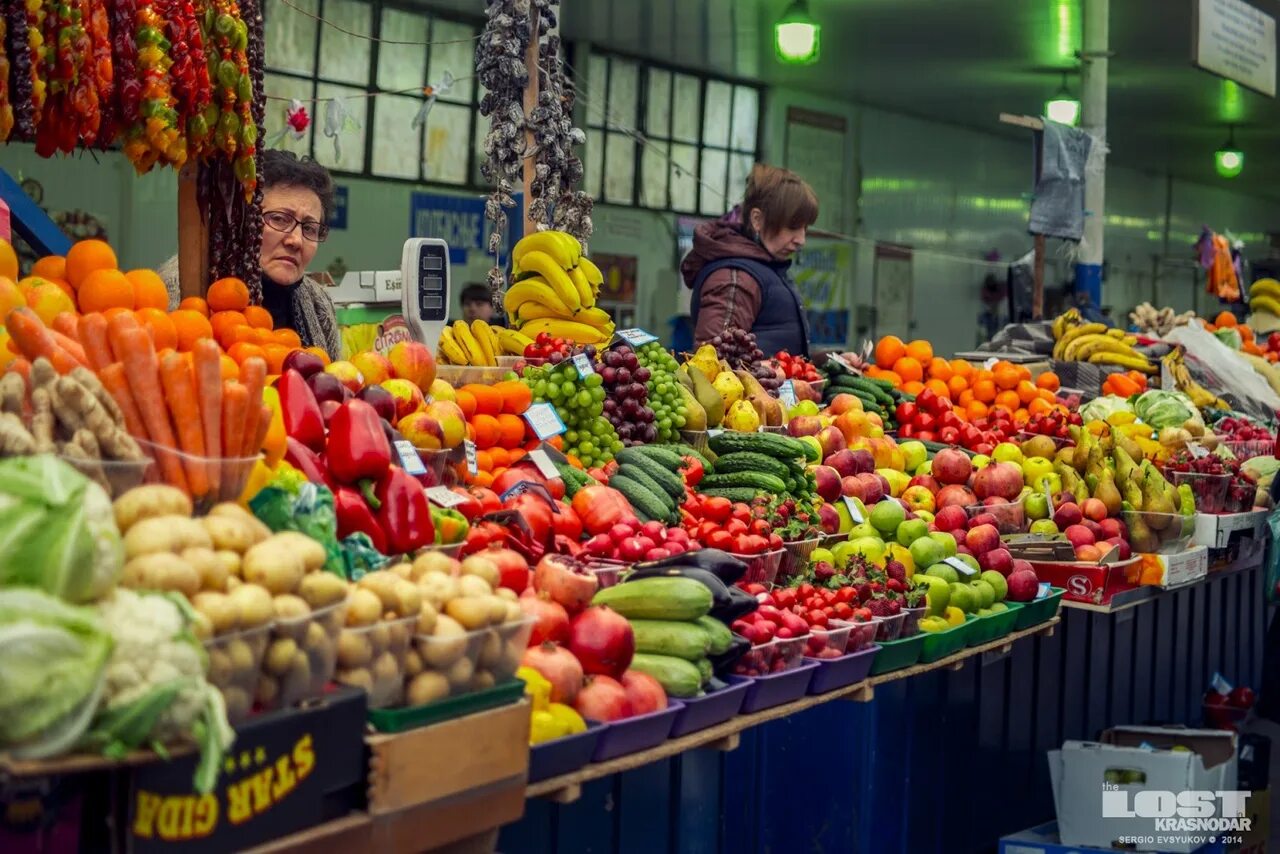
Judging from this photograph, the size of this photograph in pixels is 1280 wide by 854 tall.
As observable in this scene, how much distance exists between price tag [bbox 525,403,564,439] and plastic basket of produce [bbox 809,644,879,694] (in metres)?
0.99

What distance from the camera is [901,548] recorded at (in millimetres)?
4328

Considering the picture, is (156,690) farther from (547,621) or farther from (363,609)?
(547,621)

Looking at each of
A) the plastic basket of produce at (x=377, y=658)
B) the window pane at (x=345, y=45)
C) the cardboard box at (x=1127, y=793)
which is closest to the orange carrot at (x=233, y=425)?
the plastic basket of produce at (x=377, y=658)

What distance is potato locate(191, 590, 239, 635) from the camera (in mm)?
1917

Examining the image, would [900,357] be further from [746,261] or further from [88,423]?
[88,423]

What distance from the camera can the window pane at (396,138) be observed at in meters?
12.2

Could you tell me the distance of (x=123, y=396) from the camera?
232 cm

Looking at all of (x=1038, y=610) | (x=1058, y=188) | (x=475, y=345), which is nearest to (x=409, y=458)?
(x=475, y=345)

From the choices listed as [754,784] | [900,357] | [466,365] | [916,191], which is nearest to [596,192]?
[916,191]

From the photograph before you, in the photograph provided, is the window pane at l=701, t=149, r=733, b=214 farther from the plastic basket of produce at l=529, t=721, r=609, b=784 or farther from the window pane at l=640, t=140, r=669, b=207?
the plastic basket of produce at l=529, t=721, r=609, b=784

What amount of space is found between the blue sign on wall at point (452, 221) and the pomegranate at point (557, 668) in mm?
10090

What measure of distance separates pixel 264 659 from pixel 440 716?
31 cm

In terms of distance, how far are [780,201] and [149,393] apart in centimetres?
400

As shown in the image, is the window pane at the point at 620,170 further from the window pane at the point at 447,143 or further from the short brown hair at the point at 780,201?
the short brown hair at the point at 780,201
